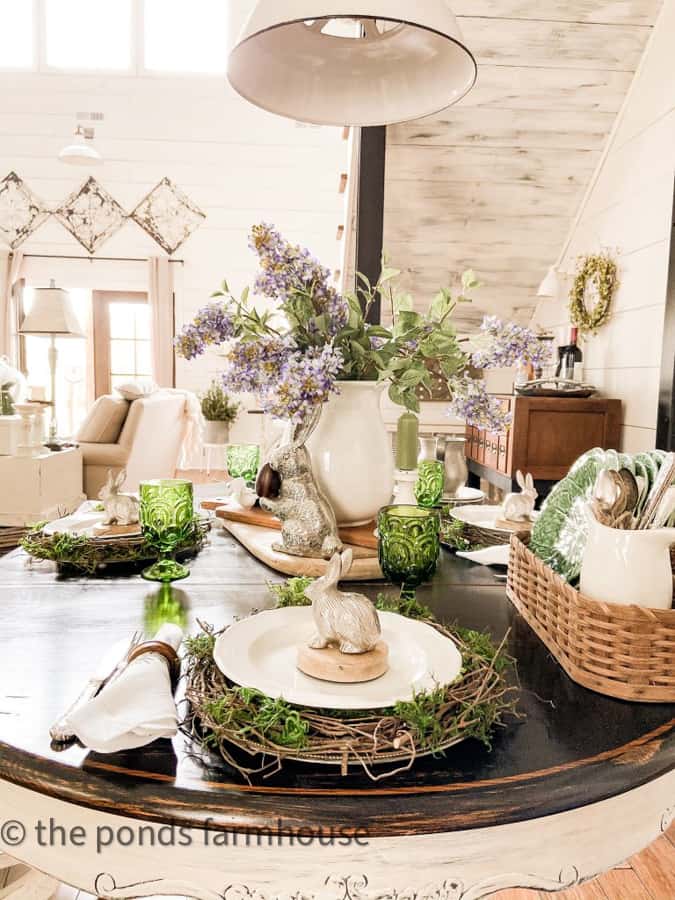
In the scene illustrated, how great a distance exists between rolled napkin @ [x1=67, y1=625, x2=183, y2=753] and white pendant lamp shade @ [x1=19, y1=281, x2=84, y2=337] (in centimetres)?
454

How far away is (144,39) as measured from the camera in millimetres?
6605

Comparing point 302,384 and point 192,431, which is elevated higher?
point 302,384

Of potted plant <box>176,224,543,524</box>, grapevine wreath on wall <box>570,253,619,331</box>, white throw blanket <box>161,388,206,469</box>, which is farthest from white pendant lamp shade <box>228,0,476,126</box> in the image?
white throw blanket <box>161,388,206,469</box>

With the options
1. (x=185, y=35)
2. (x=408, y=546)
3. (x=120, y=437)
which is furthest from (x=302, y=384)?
(x=185, y=35)

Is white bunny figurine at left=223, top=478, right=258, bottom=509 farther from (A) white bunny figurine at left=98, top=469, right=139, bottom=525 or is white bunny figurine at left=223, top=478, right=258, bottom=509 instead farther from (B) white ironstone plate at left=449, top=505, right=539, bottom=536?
(B) white ironstone plate at left=449, top=505, right=539, bottom=536

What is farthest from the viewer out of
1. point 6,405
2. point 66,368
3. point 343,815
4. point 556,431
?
point 66,368

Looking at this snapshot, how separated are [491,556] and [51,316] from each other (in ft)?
14.2

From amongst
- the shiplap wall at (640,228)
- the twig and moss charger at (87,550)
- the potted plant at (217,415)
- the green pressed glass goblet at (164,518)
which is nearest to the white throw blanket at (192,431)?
the potted plant at (217,415)

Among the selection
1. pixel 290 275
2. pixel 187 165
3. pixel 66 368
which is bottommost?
pixel 66 368

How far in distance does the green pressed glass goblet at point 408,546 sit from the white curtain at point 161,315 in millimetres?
6313

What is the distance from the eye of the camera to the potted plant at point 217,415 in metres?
6.38

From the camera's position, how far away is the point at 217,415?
650 cm

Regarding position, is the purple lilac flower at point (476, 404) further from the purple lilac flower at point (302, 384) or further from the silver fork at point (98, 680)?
the silver fork at point (98, 680)

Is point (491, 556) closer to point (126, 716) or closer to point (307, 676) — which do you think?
point (307, 676)
